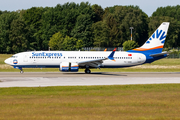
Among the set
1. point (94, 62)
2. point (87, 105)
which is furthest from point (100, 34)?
point (87, 105)

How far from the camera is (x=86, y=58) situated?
43.7m

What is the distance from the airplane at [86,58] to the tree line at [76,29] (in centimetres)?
6354

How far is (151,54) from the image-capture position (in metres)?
46.1

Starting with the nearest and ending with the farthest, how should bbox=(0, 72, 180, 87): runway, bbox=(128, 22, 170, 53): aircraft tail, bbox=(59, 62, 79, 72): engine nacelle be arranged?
1. bbox=(0, 72, 180, 87): runway
2. bbox=(59, 62, 79, 72): engine nacelle
3. bbox=(128, 22, 170, 53): aircraft tail

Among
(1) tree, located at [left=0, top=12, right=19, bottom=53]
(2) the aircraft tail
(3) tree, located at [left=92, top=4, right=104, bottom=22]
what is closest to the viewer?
(2) the aircraft tail

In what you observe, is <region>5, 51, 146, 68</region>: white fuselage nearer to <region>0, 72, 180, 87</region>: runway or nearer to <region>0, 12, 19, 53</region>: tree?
<region>0, 72, 180, 87</region>: runway

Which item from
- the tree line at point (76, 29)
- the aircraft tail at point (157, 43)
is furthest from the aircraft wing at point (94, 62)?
the tree line at point (76, 29)

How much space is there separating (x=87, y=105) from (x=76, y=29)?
349 feet

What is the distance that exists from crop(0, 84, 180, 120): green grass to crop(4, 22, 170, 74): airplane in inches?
749

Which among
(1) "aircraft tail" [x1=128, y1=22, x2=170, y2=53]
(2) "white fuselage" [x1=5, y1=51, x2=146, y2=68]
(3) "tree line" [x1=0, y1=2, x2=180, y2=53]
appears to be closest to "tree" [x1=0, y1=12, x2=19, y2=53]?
(3) "tree line" [x1=0, y1=2, x2=180, y2=53]

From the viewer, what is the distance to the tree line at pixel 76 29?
360 feet

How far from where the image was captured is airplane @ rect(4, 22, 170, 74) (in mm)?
41969

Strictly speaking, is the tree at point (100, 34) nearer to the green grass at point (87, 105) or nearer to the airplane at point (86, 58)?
A: the airplane at point (86, 58)

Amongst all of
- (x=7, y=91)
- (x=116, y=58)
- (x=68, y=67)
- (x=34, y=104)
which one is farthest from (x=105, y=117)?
(x=116, y=58)
